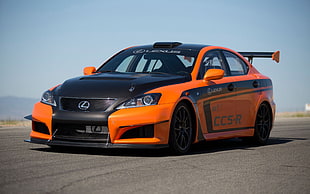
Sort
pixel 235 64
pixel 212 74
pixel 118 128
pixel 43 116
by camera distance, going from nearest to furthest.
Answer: pixel 118 128 < pixel 43 116 < pixel 212 74 < pixel 235 64

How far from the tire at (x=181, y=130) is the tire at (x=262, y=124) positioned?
2.25 meters

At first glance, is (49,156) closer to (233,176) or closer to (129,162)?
(129,162)

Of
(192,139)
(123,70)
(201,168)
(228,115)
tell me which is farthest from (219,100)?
(201,168)

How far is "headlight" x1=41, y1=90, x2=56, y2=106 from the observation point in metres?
7.84

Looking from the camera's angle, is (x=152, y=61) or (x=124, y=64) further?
(x=124, y=64)

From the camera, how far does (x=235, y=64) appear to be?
10016mm

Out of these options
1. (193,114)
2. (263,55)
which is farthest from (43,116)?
(263,55)

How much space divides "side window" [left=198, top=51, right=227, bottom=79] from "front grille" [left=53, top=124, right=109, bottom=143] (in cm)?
203

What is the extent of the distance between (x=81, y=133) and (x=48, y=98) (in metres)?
0.83

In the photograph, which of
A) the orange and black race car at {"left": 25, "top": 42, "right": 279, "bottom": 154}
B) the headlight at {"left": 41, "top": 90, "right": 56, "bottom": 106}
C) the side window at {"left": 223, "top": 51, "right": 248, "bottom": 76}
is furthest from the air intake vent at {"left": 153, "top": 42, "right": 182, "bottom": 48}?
the headlight at {"left": 41, "top": 90, "right": 56, "bottom": 106}

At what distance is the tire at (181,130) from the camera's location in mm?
7656

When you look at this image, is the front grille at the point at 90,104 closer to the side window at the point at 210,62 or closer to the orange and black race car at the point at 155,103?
the orange and black race car at the point at 155,103

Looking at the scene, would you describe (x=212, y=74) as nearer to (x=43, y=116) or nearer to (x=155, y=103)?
(x=155, y=103)

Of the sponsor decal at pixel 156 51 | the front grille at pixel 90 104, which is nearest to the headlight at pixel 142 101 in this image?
the front grille at pixel 90 104
